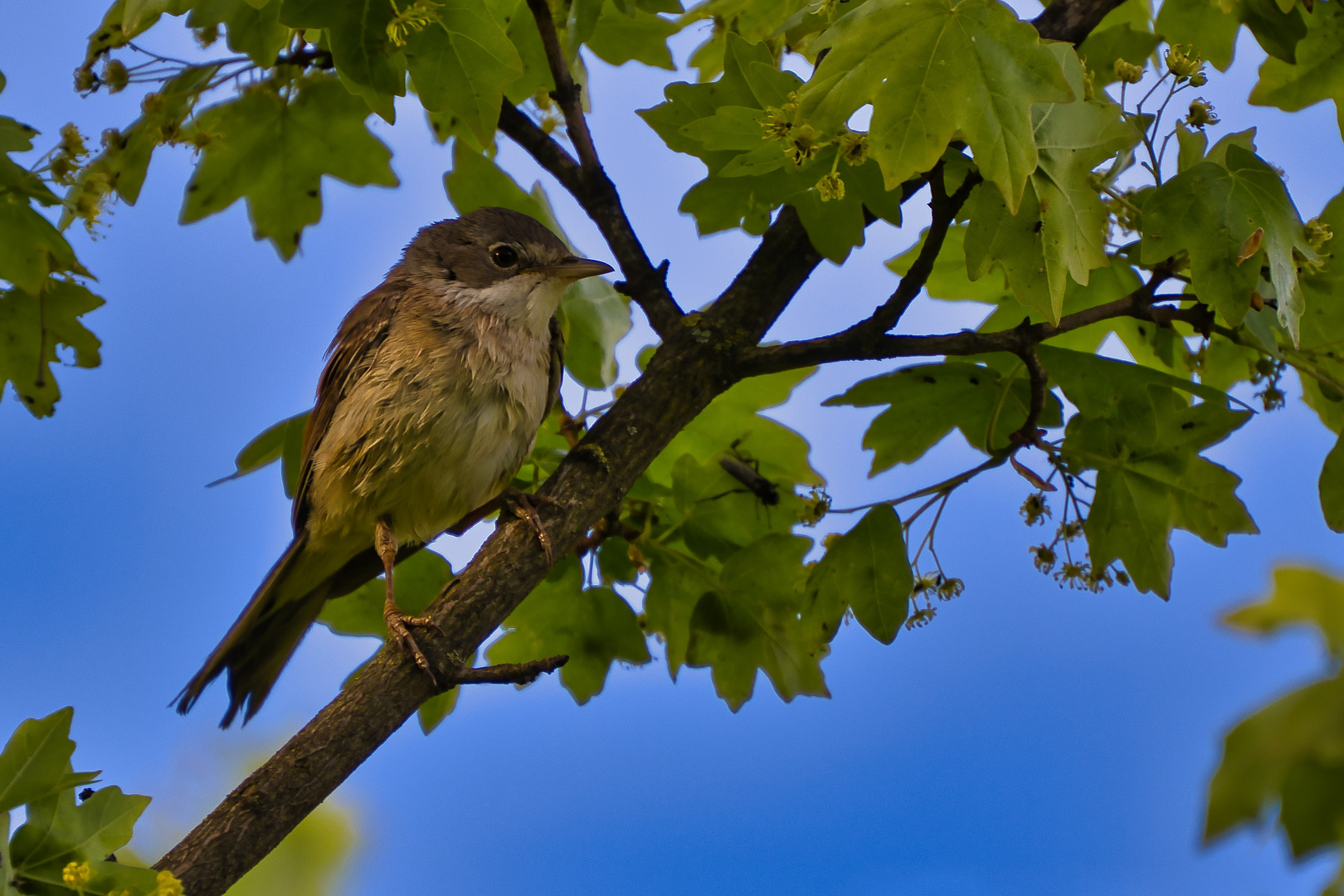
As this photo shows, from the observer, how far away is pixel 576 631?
3268 millimetres

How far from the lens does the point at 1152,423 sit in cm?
272

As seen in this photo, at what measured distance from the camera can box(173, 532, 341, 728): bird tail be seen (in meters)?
3.44

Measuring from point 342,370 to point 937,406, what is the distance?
6.36 feet

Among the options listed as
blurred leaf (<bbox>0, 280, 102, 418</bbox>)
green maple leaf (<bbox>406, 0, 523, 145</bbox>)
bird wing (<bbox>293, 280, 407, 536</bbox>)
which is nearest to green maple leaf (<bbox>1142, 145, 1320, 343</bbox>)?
green maple leaf (<bbox>406, 0, 523, 145</bbox>)

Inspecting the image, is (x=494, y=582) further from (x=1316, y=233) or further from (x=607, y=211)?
(x=1316, y=233)

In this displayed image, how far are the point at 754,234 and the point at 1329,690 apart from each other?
8.19ft

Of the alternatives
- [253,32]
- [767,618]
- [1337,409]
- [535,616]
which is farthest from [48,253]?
[1337,409]

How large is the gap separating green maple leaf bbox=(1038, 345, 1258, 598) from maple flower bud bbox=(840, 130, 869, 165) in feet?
2.56

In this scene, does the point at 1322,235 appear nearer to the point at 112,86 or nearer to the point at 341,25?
the point at 341,25

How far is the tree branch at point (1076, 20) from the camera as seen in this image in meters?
2.97

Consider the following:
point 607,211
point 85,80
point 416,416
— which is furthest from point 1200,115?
point 85,80

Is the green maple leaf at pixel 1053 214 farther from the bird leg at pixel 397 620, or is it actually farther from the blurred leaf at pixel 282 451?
the blurred leaf at pixel 282 451

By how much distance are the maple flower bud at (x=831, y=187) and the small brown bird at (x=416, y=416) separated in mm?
1215

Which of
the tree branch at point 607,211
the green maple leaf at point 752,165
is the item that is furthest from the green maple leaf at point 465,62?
the tree branch at point 607,211
